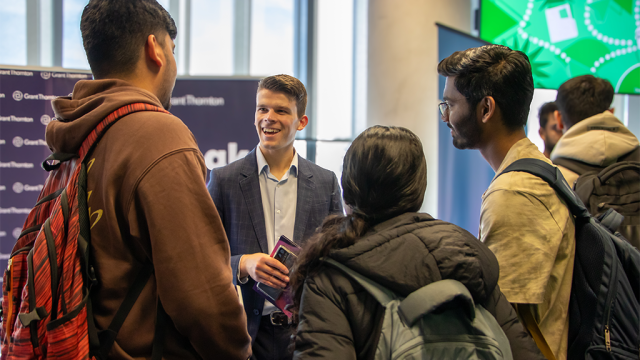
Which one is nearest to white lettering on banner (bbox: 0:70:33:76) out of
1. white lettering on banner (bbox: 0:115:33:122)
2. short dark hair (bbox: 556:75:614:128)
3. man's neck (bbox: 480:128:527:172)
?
white lettering on banner (bbox: 0:115:33:122)

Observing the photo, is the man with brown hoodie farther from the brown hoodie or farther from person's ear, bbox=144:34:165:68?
person's ear, bbox=144:34:165:68

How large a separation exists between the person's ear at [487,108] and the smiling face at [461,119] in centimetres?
3

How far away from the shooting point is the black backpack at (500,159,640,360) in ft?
4.05

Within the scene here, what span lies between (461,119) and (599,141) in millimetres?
1143

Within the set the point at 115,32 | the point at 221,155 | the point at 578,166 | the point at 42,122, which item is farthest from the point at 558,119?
the point at 42,122

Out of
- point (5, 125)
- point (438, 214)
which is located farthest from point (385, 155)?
point (5, 125)

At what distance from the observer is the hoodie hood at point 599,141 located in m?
2.17

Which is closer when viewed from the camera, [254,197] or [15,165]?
[254,197]

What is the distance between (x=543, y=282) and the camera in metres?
1.24

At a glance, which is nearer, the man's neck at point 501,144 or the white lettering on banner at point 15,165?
the man's neck at point 501,144

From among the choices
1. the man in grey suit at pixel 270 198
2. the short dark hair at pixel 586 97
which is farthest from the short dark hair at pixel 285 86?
the short dark hair at pixel 586 97

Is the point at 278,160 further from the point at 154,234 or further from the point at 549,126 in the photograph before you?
the point at 549,126

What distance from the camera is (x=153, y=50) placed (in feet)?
4.00

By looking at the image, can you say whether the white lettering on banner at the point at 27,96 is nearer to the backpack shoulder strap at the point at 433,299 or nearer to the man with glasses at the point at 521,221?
the man with glasses at the point at 521,221
